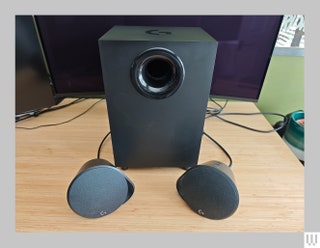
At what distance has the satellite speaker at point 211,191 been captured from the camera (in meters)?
0.44

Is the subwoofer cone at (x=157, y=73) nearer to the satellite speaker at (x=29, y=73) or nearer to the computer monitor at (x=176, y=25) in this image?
the computer monitor at (x=176, y=25)

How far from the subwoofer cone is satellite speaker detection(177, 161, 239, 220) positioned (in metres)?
0.18

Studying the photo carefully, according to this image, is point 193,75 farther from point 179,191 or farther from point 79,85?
point 79,85

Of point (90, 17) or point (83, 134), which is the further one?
point (83, 134)

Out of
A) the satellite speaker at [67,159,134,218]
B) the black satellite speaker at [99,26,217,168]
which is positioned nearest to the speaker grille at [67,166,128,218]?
the satellite speaker at [67,159,134,218]

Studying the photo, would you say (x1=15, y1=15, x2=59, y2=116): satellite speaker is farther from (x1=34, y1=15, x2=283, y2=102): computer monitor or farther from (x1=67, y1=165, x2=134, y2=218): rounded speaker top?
(x1=67, y1=165, x2=134, y2=218): rounded speaker top

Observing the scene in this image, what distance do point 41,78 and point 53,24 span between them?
197 millimetres

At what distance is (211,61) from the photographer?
44 cm

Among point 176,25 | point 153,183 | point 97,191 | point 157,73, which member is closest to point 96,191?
point 97,191

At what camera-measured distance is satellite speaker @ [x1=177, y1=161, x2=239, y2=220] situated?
44 cm

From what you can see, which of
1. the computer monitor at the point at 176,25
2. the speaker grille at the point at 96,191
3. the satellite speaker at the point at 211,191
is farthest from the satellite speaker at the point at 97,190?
the computer monitor at the point at 176,25

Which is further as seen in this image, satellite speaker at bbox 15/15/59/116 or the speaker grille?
satellite speaker at bbox 15/15/59/116

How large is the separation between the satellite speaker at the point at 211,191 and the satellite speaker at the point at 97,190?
140 mm

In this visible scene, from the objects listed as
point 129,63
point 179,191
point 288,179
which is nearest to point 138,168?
point 179,191
